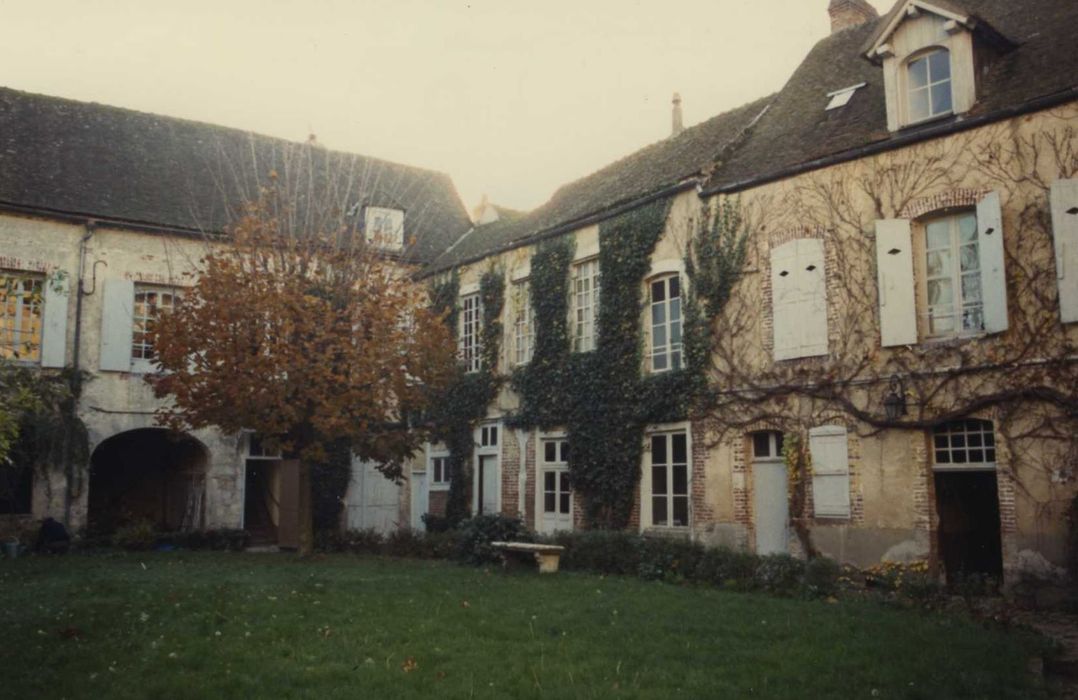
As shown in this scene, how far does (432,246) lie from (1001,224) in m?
17.4

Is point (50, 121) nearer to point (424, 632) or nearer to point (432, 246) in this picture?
point (432, 246)

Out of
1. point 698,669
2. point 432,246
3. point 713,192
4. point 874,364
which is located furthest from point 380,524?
point 698,669

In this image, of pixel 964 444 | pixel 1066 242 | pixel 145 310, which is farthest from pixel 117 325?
pixel 1066 242

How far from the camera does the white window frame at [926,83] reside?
1417 cm

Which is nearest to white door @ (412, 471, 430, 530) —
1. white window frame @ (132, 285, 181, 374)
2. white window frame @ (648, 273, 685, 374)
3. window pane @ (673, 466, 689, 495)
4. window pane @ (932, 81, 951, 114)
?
white window frame @ (132, 285, 181, 374)

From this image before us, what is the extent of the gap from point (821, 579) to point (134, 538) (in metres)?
15.4

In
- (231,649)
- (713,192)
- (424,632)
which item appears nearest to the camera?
(231,649)

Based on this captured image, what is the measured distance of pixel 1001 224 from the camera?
1280 centimetres

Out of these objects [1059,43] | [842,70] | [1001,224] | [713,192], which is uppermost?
[842,70]

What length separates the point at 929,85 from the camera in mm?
14461

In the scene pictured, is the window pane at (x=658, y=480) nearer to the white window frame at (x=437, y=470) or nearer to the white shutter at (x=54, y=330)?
the white window frame at (x=437, y=470)

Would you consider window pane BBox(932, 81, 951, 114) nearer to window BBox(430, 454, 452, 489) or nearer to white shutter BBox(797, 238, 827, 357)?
white shutter BBox(797, 238, 827, 357)

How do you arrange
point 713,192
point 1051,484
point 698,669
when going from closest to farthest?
point 698,669, point 1051,484, point 713,192

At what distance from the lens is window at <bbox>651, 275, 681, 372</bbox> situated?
683 inches
